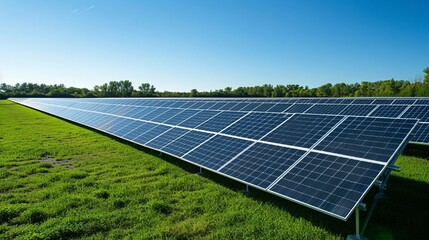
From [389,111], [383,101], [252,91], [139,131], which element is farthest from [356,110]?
[252,91]

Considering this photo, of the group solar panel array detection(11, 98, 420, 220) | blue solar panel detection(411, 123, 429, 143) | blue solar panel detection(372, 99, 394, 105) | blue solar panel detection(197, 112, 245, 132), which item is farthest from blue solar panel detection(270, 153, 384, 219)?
blue solar panel detection(372, 99, 394, 105)

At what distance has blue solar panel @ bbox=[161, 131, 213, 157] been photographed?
10094 millimetres

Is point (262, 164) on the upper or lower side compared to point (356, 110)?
lower

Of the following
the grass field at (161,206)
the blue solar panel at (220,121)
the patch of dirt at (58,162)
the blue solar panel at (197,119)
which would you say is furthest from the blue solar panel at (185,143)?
the patch of dirt at (58,162)

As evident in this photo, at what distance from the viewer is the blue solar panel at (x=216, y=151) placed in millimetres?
8427

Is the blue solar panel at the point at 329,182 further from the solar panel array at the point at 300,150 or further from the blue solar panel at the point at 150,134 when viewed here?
the blue solar panel at the point at 150,134

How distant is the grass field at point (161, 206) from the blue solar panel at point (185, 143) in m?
0.68

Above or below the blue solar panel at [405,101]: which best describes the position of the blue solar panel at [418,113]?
below

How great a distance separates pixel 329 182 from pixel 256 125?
4542mm

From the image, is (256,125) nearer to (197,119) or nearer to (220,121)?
(220,121)

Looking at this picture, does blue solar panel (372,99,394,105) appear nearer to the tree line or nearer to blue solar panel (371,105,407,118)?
blue solar panel (371,105,407,118)

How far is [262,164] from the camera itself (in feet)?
24.3

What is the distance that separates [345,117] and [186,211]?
17.7ft

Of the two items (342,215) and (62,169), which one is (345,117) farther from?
(62,169)
